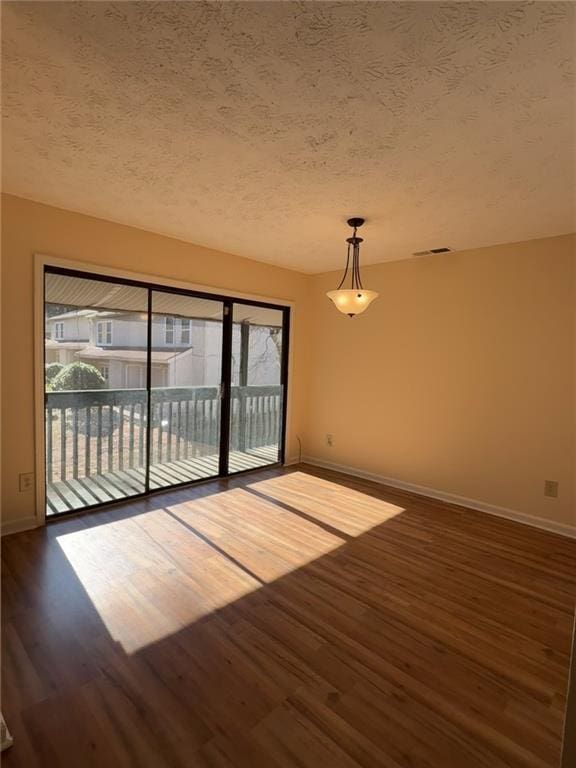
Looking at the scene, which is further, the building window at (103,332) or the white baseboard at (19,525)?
the building window at (103,332)

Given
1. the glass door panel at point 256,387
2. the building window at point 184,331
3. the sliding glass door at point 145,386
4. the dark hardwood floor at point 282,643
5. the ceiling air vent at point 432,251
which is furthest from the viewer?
the glass door panel at point 256,387

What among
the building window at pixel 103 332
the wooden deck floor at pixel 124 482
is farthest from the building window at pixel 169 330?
the wooden deck floor at pixel 124 482

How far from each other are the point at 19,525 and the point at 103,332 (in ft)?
5.46

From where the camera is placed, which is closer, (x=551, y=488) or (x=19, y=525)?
(x=19, y=525)

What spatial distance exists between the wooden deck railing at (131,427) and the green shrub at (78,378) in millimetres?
56

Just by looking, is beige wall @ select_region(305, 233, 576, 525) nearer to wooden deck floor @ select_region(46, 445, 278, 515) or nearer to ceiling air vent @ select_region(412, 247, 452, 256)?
ceiling air vent @ select_region(412, 247, 452, 256)

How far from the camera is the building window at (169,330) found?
12.6 ft

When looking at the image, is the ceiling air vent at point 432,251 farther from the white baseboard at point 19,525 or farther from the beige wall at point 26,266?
the white baseboard at point 19,525

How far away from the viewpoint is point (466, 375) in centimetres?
386

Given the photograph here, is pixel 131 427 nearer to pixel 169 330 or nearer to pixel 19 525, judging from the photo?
pixel 169 330

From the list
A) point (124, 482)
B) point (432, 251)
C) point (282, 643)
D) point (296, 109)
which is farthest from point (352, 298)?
point (124, 482)

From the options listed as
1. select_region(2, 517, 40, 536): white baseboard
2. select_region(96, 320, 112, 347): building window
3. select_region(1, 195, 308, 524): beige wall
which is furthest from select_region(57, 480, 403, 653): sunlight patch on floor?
select_region(96, 320, 112, 347): building window

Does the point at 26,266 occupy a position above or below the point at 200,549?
above

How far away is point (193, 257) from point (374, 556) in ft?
10.5
